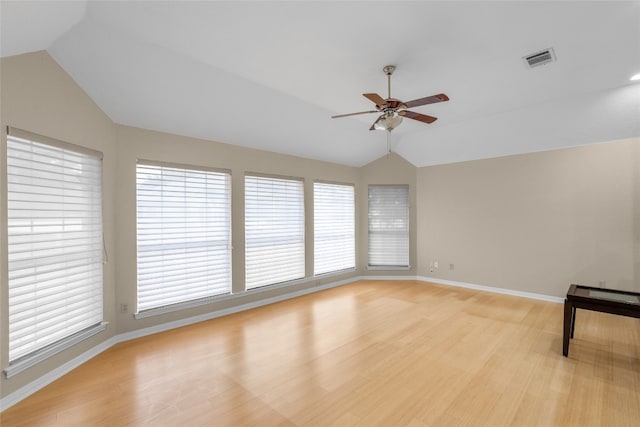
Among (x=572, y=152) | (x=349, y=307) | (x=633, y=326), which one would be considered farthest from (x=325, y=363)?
(x=572, y=152)

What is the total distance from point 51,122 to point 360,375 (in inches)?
143

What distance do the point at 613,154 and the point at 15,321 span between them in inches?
281

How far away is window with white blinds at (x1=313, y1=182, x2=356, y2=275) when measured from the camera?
5.21m

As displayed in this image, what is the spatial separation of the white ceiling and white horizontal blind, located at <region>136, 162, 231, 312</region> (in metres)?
0.66

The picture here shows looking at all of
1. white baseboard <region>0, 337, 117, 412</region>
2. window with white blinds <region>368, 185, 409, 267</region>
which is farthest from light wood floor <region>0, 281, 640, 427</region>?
window with white blinds <region>368, 185, 409, 267</region>

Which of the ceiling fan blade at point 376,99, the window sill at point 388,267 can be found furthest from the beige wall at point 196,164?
the ceiling fan blade at point 376,99

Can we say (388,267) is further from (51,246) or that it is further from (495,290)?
(51,246)

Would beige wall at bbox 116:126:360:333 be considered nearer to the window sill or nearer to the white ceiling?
the white ceiling

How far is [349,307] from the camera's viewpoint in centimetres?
417

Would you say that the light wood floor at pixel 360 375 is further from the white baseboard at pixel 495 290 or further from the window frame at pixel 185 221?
the white baseboard at pixel 495 290

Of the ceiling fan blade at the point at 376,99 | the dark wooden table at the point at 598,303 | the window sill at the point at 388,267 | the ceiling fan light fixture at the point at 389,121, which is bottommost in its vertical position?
the window sill at the point at 388,267

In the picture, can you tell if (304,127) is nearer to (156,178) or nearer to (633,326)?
(156,178)

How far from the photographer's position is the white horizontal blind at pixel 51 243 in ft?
6.91

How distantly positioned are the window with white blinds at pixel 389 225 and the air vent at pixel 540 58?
3.30 m
